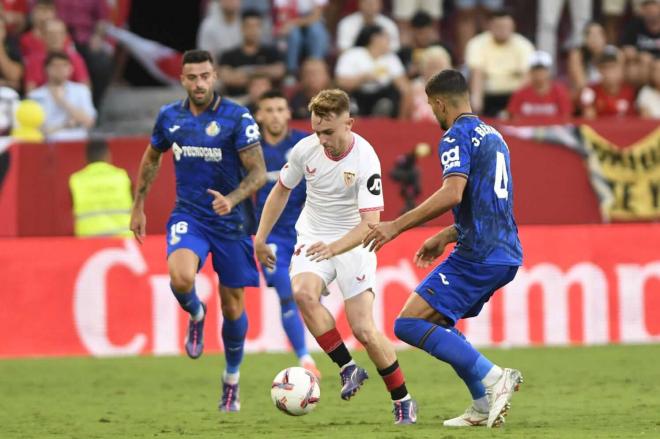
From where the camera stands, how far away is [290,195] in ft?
42.4

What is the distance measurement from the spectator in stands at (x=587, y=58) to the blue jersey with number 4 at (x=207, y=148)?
9160 mm

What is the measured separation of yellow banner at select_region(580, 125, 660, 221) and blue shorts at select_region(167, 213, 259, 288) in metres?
6.74

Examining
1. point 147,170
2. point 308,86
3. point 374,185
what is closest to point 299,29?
point 308,86

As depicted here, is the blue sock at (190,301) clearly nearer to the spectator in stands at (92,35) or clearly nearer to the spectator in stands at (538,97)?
the spectator in stands at (538,97)

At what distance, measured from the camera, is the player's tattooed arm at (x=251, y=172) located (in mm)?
10792

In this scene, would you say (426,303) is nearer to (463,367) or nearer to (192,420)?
(463,367)

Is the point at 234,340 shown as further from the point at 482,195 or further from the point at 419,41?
the point at 419,41

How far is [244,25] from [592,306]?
224 inches

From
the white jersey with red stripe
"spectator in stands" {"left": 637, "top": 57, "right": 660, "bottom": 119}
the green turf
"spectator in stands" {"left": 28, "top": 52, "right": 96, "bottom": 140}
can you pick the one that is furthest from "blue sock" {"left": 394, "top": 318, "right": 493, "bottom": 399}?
"spectator in stands" {"left": 637, "top": 57, "right": 660, "bottom": 119}

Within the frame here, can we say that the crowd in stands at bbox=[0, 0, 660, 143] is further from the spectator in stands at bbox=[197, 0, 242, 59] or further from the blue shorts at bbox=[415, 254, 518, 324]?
the blue shorts at bbox=[415, 254, 518, 324]

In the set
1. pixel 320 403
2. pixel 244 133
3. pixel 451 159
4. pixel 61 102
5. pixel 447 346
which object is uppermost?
pixel 61 102

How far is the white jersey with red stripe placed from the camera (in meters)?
9.67

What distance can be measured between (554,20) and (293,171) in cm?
1122

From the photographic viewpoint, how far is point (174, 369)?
14.3 meters
